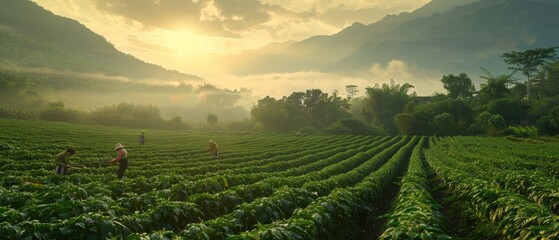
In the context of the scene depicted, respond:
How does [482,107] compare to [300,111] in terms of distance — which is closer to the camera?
[482,107]

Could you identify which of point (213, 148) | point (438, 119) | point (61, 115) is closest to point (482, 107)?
point (438, 119)

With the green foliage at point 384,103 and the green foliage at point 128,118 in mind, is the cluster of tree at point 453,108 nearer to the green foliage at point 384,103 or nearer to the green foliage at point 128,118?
the green foliage at point 384,103

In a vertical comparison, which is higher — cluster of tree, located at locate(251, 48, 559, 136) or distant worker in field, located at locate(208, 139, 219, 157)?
cluster of tree, located at locate(251, 48, 559, 136)

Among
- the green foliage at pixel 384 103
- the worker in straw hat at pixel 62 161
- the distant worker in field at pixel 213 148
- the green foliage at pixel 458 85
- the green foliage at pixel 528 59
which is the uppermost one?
the green foliage at pixel 528 59

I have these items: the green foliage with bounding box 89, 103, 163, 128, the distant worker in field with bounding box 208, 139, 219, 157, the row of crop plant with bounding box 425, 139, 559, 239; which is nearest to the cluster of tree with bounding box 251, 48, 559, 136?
the green foliage with bounding box 89, 103, 163, 128

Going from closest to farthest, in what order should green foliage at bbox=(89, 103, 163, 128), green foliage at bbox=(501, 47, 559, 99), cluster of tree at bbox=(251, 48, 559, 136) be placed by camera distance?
cluster of tree at bbox=(251, 48, 559, 136), green foliage at bbox=(501, 47, 559, 99), green foliage at bbox=(89, 103, 163, 128)

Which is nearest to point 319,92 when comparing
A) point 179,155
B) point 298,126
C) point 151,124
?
point 298,126

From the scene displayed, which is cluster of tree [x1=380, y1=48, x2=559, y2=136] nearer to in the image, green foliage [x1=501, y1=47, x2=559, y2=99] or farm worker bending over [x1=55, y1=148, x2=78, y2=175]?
green foliage [x1=501, y1=47, x2=559, y2=99]

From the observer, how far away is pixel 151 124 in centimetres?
12269

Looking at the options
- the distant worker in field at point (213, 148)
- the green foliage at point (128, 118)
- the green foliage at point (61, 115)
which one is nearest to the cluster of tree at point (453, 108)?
the green foliage at point (128, 118)

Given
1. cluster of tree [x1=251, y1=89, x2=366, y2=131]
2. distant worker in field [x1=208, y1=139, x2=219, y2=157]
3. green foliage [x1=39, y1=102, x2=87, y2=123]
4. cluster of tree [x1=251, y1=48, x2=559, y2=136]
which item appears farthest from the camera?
cluster of tree [x1=251, y1=89, x2=366, y2=131]

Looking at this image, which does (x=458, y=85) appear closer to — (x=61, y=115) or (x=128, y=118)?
(x=128, y=118)

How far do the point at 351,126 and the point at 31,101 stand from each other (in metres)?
142

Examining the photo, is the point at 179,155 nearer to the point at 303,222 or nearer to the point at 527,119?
the point at 303,222
